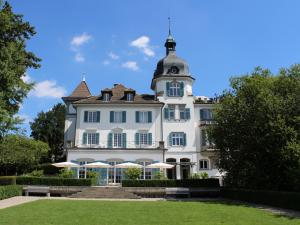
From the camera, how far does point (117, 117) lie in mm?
44562

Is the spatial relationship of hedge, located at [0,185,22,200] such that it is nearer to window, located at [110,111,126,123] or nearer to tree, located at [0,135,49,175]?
tree, located at [0,135,49,175]

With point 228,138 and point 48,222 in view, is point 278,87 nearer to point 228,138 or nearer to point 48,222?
point 228,138

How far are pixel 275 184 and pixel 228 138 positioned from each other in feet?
16.0

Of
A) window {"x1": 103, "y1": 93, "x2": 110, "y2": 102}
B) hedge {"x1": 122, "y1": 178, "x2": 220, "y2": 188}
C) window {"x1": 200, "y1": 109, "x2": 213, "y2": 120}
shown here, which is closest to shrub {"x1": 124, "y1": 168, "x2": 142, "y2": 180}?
hedge {"x1": 122, "y1": 178, "x2": 220, "y2": 188}

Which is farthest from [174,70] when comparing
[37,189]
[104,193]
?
[37,189]

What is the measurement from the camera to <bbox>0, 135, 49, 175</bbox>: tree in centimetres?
4281

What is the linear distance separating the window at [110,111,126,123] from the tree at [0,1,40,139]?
20.0 m

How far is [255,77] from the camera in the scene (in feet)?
93.0

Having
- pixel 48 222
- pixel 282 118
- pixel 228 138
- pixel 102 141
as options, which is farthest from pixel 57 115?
pixel 48 222

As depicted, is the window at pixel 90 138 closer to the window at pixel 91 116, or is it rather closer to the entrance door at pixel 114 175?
the window at pixel 91 116

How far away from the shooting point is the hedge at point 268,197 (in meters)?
19.5

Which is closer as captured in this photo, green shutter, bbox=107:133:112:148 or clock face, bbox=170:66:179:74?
green shutter, bbox=107:133:112:148

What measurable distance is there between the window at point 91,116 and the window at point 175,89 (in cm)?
953

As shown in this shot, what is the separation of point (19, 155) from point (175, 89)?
21.3 metres
